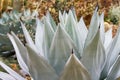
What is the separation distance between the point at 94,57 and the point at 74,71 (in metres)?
0.16

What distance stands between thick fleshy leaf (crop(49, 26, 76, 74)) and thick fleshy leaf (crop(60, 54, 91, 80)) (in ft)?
0.53

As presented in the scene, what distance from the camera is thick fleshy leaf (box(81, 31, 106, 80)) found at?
1.78 m

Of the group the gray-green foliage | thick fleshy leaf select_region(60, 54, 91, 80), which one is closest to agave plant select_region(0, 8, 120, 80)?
thick fleshy leaf select_region(60, 54, 91, 80)

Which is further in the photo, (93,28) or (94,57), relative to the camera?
(93,28)

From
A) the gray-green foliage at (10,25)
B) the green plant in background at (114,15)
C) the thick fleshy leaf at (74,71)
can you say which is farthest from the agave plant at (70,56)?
the green plant in background at (114,15)

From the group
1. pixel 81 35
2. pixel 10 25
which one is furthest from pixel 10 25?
pixel 81 35

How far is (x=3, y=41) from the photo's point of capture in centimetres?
564

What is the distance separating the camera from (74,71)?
1.71 metres

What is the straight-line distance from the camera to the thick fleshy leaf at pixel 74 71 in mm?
1667

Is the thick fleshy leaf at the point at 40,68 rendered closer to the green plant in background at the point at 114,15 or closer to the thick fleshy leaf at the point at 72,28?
the thick fleshy leaf at the point at 72,28

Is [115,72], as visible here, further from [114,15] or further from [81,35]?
[114,15]

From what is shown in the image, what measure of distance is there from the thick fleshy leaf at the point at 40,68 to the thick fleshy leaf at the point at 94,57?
0.17 metres

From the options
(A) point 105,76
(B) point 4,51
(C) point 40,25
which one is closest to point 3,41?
(B) point 4,51

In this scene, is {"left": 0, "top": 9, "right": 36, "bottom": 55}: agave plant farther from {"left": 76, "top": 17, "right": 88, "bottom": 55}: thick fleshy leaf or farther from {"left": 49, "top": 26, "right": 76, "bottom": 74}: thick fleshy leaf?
{"left": 49, "top": 26, "right": 76, "bottom": 74}: thick fleshy leaf
